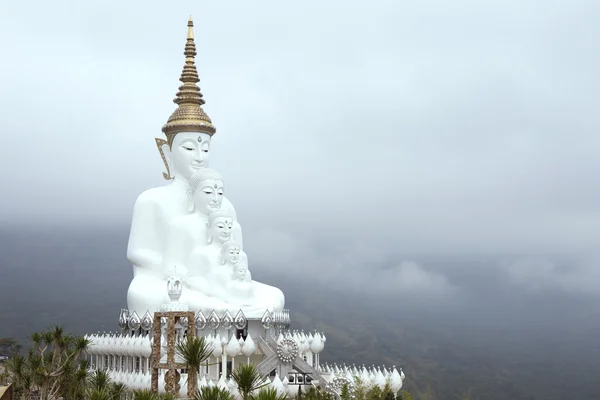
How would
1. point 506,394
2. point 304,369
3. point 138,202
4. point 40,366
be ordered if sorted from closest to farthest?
point 40,366 → point 304,369 → point 138,202 → point 506,394

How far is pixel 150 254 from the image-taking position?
36.6 m

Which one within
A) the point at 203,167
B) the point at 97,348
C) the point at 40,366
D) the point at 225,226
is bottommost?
the point at 40,366

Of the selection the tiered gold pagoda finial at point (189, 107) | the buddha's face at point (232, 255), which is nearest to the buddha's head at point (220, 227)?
the buddha's face at point (232, 255)

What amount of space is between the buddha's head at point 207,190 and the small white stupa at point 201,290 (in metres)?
0.04

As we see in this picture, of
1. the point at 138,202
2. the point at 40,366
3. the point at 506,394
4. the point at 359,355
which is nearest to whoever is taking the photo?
the point at 40,366

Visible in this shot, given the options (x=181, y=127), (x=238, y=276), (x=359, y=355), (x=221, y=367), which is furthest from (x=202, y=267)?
(x=359, y=355)

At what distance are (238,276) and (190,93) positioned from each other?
10.00 meters

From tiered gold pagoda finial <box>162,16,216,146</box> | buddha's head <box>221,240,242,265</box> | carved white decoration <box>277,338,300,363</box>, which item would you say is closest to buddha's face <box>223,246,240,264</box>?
buddha's head <box>221,240,242,265</box>

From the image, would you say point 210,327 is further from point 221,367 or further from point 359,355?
point 359,355

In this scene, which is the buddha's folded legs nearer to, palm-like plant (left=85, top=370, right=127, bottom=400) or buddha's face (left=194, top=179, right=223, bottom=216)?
buddha's face (left=194, top=179, right=223, bottom=216)

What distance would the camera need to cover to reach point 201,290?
34.4 meters

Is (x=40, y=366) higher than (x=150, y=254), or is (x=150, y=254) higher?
(x=150, y=254)

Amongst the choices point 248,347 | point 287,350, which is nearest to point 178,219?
point 248,347

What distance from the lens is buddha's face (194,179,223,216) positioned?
36281 millimetres
